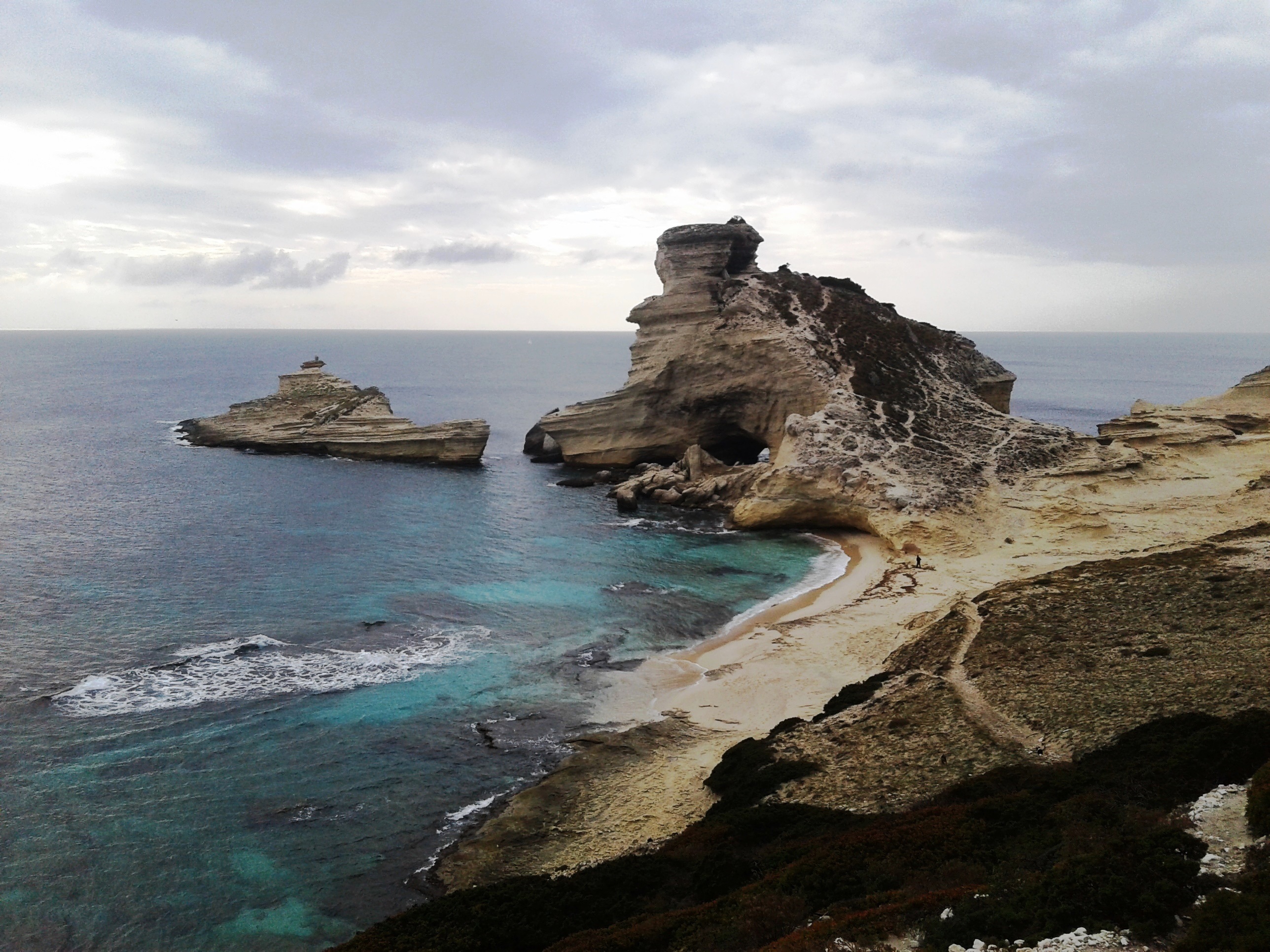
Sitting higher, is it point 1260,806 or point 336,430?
point 336,430

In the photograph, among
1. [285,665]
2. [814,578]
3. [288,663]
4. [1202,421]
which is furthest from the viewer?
[1202,421]

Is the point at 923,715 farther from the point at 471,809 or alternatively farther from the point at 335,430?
the point at 335,430

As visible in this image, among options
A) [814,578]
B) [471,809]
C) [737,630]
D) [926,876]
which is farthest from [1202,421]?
[471,809]

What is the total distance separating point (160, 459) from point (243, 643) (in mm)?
47058

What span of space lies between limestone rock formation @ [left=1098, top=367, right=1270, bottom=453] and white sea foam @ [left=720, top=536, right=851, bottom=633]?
28.7 metres

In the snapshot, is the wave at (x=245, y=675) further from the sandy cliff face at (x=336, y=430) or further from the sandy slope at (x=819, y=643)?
the sandy cliff face at (x=336, y=430)

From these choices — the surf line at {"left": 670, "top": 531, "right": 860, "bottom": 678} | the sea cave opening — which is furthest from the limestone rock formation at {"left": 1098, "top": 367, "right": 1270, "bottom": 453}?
the sea cave opening

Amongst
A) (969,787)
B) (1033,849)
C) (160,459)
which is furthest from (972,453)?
Answer: (160,459)

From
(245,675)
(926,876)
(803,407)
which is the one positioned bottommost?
(245,675)

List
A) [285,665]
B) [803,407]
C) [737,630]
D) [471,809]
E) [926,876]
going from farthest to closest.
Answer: [803,407] → [737,630] → [285,665] → [471,809] → [926,876]

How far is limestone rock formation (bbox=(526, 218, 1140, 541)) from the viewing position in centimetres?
5316

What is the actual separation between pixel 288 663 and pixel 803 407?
4103 centimetres

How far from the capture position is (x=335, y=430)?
78.0m

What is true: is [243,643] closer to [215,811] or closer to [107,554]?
[215,811]
